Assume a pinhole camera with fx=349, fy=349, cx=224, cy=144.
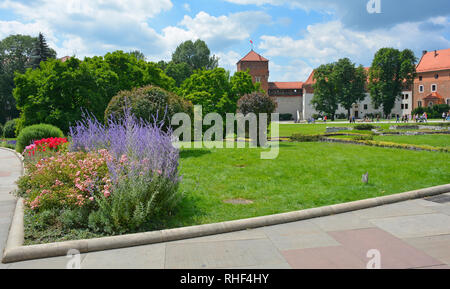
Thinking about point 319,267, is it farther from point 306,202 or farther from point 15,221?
point 15,221

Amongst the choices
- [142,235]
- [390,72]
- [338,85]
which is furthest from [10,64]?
[142,235]

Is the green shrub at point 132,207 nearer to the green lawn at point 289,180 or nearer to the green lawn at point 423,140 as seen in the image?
the green lawn at point 289,180

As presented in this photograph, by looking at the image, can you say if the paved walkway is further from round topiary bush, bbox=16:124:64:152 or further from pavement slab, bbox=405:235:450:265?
round topiary bush, bbox=16:124:64:152

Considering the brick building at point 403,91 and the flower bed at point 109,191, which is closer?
the flower bed at point 109,191

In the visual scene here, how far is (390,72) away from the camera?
70062 millimetres

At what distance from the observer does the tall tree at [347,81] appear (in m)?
73.6

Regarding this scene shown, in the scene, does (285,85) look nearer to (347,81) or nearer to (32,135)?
(347,81)

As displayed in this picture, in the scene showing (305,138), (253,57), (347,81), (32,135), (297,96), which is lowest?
(305,138)

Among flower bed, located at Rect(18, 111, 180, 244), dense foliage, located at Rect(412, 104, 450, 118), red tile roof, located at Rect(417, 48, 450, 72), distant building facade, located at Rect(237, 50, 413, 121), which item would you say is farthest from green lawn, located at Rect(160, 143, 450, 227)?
red tile roof, located at Rect(417, 48, 450, 72)

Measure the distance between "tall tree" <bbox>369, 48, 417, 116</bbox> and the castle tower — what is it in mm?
25744

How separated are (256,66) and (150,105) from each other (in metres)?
74.7

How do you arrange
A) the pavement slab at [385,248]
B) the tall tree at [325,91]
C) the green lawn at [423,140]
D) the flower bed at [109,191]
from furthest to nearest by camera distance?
the tall tree at [325,91] < the green lawn at [423,140] < the flower bed at [109,191] < the pavement slab at [385,248]

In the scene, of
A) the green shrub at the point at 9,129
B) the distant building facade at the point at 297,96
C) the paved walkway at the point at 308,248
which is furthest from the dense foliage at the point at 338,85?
the paved walkway at the point at 308,248

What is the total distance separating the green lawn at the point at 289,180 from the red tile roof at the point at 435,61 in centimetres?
8210
